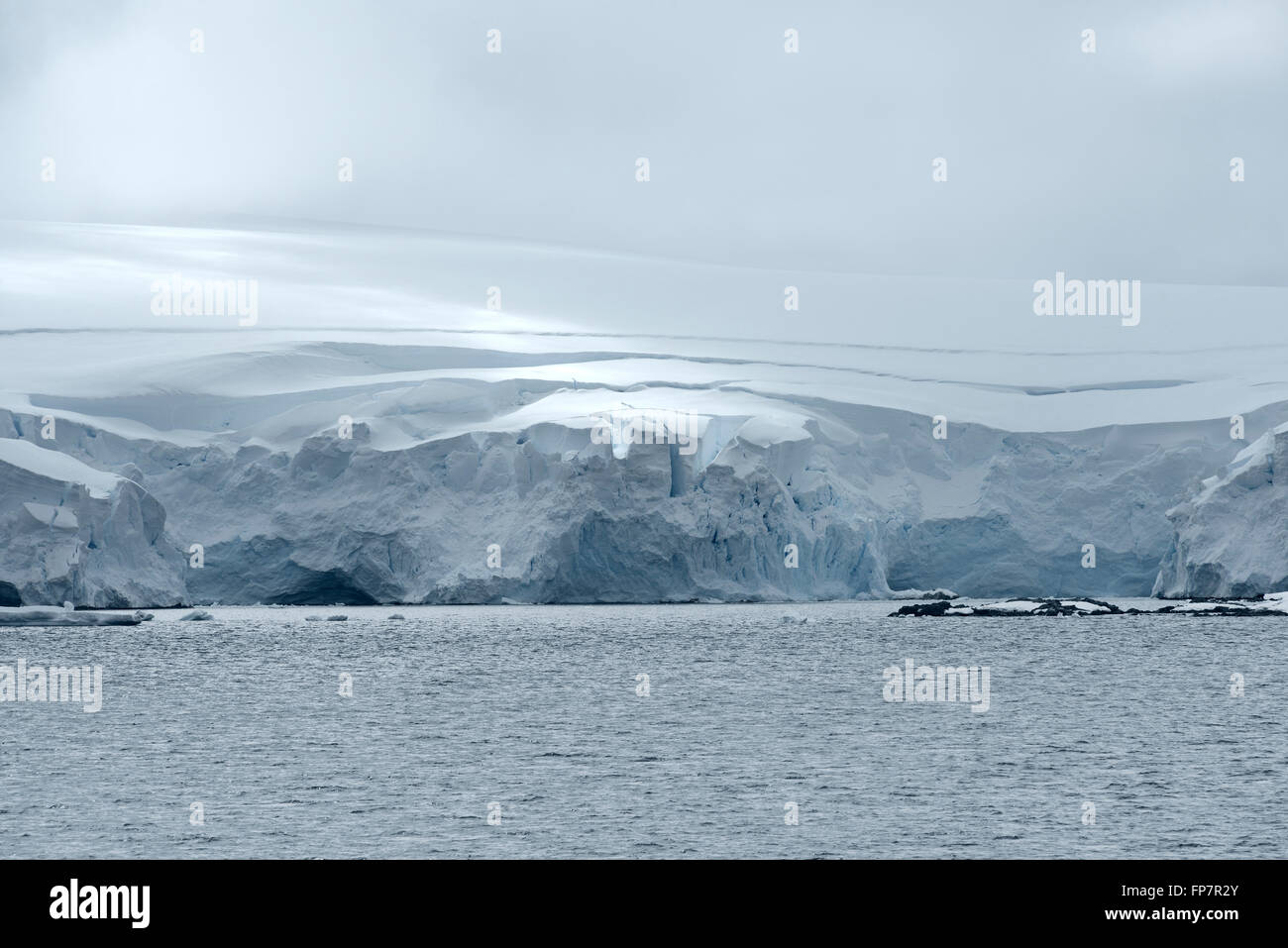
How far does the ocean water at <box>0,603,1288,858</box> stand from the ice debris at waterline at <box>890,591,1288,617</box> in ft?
13.4

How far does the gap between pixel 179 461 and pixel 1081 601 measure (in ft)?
92.1

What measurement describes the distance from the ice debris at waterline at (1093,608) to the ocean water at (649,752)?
407 centimetres

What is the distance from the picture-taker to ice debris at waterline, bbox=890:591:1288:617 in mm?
41344

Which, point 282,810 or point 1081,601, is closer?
point 282,810

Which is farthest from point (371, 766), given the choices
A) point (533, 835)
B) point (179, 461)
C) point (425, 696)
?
point (179, 461)

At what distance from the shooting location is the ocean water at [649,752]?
13.4m

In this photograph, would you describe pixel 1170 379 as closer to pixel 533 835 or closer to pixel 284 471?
pixel 284 471

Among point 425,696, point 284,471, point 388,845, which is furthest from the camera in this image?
point 284,471

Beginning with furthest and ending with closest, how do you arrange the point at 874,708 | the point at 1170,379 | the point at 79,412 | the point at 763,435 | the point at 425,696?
the point at 1170,379 < the point at 79,412 < the point at 763,435 < the point at 425,696 < the point at 874,708

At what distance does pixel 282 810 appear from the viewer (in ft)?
48.8

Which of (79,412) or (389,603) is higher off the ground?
(79,412)

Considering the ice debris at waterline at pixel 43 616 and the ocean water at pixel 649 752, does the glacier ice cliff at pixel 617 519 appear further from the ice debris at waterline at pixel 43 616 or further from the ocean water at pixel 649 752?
the ocean water at pixel 649 752

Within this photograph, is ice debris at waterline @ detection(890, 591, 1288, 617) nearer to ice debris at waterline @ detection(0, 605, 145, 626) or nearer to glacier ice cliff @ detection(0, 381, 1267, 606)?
glacier ice cliff @ detection(0, 381, 1267, 606)

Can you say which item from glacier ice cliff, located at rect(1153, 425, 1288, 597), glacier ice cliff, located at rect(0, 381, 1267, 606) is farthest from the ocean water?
glacier ice cliff, located at rect(0, 381, 1267, 606)
